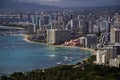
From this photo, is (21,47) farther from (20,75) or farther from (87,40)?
(20,75)

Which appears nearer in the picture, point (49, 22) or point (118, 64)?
point (118, 64)

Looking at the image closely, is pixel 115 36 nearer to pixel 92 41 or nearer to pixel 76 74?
pixel 92 41

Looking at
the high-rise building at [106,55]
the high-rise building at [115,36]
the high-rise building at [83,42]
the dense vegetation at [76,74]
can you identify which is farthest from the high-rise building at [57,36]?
the dense vegetation at [76,74]

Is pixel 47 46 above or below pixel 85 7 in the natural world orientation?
below

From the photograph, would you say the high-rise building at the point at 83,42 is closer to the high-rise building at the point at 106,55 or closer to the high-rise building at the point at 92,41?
the high-rise building at the point at 92,41

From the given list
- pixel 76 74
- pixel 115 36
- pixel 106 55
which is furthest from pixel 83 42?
pixel 76 74

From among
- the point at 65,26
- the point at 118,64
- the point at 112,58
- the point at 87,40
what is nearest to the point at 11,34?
the point at 87,40
